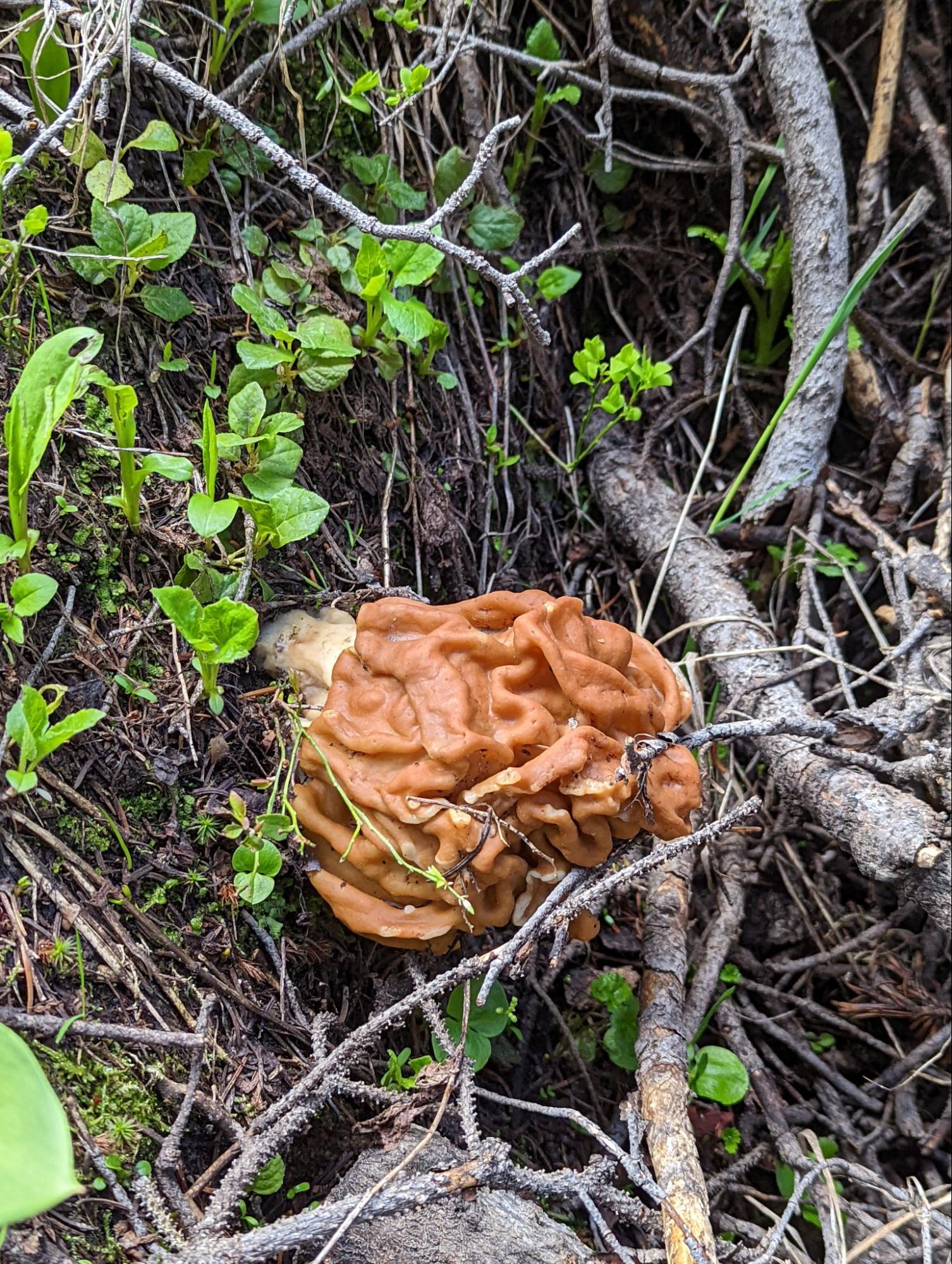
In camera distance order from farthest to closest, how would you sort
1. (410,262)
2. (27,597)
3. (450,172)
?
1. (450,172)
2. (410,262)
3. (27,597)

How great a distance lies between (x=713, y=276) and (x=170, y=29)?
2693 mm

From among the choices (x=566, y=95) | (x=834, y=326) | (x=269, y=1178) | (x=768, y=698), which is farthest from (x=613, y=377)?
(x=269, y=1178)

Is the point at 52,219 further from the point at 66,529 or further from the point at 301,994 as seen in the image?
the point at 301,994

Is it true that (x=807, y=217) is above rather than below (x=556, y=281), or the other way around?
above

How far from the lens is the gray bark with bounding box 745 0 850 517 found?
3.83 meters

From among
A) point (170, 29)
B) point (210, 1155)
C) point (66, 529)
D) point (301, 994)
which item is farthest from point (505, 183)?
point (210, 1155)

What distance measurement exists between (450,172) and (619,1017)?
11.9ft

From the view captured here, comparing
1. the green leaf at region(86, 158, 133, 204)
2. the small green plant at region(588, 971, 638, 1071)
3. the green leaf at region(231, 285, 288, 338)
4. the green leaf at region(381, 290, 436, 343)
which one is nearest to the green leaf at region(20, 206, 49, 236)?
the green leaf at region(86, 158, 133, 204)

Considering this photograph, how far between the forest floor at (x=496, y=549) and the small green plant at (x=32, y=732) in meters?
0.03

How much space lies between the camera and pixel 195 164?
10.6 feet

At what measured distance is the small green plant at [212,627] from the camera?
2.71 m

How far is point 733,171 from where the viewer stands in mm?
4070

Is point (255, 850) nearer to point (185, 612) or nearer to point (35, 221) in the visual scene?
point (185, 612)

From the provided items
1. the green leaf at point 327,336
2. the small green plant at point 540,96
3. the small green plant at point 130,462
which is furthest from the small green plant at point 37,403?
the small green plant at point 540,96
